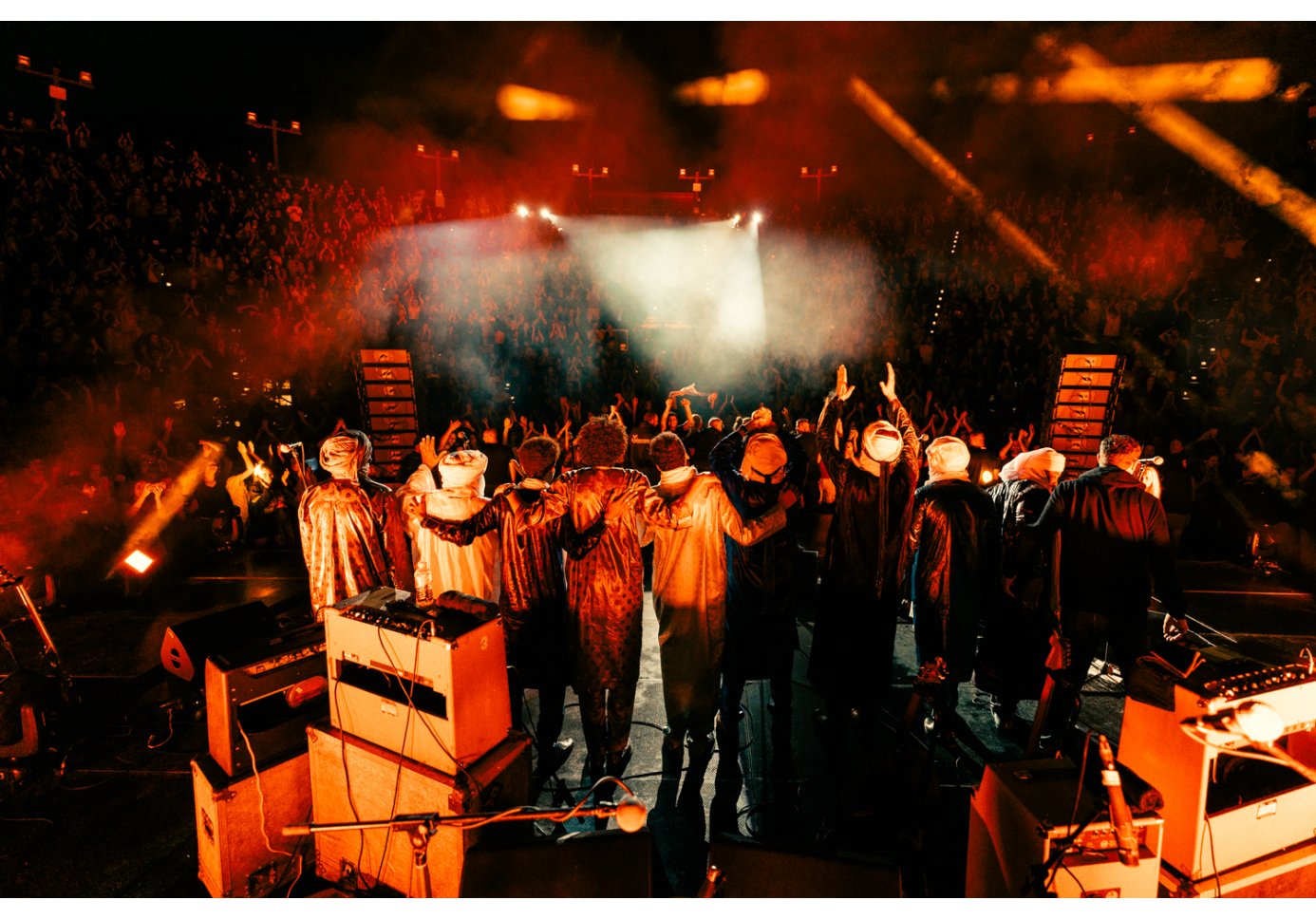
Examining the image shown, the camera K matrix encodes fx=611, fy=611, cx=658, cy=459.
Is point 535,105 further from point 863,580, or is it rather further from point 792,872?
point 792,872

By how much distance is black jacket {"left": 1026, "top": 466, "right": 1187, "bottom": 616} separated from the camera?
326cm

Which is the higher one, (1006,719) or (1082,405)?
(1082,405)

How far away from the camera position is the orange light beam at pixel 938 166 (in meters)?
11.3

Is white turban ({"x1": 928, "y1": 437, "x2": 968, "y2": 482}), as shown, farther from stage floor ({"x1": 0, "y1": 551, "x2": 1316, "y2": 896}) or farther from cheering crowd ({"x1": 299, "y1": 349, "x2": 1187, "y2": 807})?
stage floor ({"x1": 0, "y1": 551, "x2": 1316, "y2": 896})

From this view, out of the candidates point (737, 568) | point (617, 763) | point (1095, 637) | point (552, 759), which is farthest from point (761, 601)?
point (1095, 637)

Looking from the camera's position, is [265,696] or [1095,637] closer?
[265,696]

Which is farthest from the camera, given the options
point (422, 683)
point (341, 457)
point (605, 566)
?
point (341, 457)

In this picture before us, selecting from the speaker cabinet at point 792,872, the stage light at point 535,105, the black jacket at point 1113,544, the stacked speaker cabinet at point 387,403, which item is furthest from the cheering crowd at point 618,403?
the stage light at point 535,105

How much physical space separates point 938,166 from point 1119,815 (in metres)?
13.3

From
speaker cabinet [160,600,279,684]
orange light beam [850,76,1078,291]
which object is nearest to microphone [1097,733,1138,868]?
speaker cabinet [160,600,279,684]

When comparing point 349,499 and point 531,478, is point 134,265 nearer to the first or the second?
point 349,499

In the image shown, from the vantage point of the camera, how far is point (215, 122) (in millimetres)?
12000

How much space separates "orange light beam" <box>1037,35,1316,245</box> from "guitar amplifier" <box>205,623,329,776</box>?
1306 cm

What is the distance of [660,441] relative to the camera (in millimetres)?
3166
